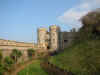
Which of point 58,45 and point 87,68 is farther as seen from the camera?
point 58,45

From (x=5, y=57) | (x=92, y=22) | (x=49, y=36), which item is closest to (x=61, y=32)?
(x=49, y=36)

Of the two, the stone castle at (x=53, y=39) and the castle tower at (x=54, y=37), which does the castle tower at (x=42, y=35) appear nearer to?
the stone castle at (x=53, y=39)

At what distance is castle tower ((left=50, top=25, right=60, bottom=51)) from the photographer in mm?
35194

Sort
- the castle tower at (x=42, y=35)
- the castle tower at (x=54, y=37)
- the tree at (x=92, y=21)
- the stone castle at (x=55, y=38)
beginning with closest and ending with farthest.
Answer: the tree at (x=92, y=21) < the stone castle at (x=55, y=38) < the castle tower at (x=54, y=37) < the castle tower at (x=42, y=35)

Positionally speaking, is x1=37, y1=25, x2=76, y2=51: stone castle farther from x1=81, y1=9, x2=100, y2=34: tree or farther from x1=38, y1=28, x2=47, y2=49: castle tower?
x1=81, y1=9, x2=100, y2=34: tree

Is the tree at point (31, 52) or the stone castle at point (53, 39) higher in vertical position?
the stone castle at point (53, 39)

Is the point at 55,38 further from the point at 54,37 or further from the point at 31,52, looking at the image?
the point at 31,52

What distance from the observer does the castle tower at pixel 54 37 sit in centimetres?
3519

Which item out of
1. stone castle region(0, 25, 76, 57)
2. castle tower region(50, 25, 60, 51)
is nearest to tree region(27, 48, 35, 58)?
stone castle region(0, 25, 76, 57)

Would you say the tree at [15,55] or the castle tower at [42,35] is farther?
the castle tower at [42,35]

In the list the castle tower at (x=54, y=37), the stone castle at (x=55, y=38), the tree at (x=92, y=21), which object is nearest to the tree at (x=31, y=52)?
the stone castle at (x=55, y=38)

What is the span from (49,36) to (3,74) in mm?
24039

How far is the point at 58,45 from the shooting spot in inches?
1389

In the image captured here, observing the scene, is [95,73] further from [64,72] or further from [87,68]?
[64,72]
